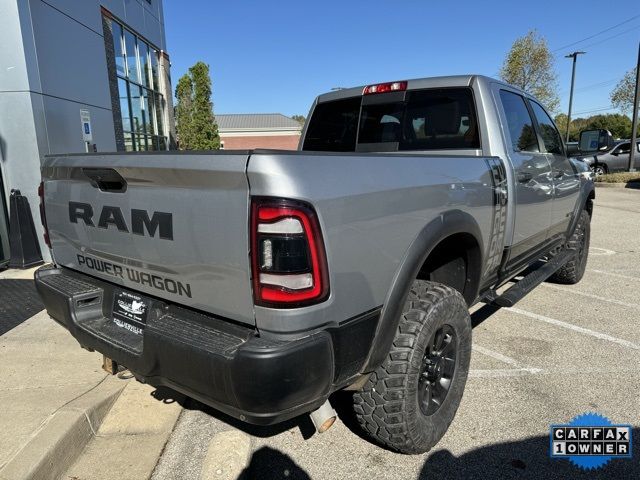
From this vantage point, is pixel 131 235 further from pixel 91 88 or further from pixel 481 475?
pixel 91 88

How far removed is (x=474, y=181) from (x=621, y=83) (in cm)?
3871

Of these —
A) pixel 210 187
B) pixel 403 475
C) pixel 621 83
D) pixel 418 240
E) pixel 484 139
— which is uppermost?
pixel 621 83

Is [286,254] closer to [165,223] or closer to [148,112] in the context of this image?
[165,223]

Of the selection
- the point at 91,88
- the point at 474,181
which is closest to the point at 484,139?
the point at 474,181

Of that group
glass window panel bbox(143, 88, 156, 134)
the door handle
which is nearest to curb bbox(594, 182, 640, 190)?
the door handle

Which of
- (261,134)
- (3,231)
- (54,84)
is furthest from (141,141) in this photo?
(261,134)

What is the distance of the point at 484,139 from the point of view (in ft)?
10.1

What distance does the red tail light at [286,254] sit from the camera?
1.58 metres

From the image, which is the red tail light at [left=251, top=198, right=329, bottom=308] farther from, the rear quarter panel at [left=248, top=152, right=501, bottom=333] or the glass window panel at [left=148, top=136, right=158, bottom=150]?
the glass window panel at [left=148, top=136, right=158, bottom=150]

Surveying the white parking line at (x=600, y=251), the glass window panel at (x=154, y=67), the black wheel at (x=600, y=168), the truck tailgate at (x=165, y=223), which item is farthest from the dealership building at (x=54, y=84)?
the black wheel at (x=600, y=168)

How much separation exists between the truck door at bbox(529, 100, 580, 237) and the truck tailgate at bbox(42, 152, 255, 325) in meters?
3.24

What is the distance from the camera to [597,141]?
475 cm

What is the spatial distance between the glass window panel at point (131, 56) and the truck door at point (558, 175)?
10.0 m

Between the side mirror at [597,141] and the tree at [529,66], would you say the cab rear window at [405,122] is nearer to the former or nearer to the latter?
the side mirror at [597,141]
